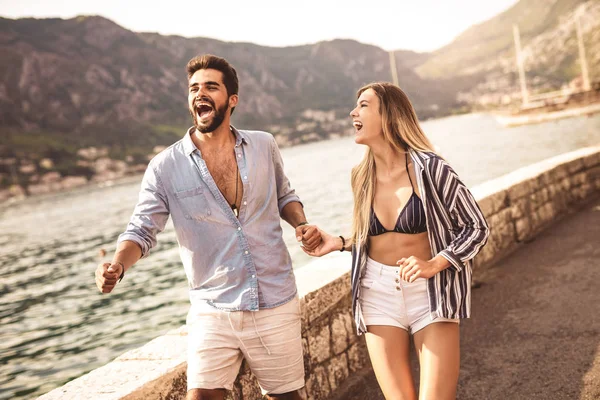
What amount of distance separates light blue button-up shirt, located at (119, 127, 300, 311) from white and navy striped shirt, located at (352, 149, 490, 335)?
62 centimetres

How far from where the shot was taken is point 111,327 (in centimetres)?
1599

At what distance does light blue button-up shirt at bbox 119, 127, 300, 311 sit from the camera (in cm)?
267

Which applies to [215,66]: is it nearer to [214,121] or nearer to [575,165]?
[214,121]

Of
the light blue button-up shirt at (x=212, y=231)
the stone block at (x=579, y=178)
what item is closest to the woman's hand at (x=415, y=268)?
the light blue button-up shirt at (x=212, y=231)

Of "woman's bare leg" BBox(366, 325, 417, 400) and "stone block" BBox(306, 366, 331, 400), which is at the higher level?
"woman's bare leg" BBox(366, 325, 417, 400)

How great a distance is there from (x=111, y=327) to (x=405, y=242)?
15.1 m

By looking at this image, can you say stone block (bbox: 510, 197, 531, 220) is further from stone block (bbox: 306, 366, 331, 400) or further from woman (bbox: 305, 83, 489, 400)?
woman (bbox: 305, 83, 489, 400)

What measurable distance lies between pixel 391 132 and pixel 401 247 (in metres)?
0.65

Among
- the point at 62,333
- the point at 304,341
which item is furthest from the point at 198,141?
the point at 62,333

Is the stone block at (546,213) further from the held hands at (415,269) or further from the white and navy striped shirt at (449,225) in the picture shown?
the held hands at (415,269)

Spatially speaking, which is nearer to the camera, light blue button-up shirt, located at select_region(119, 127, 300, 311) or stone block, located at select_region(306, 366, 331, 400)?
light blue button-up shirt, located at select_region(119, 127, 300, 311)

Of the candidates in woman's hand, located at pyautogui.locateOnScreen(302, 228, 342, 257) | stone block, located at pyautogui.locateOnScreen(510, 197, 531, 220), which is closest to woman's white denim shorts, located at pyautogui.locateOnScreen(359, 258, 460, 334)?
woman's hand, located at pyautogui.locateOnScreen(302, 228, 342, 257)

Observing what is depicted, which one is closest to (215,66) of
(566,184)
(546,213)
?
(546,213)

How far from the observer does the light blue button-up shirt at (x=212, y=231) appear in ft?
8.75
